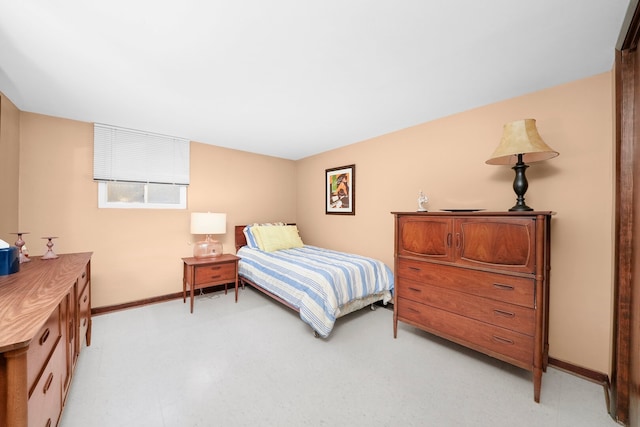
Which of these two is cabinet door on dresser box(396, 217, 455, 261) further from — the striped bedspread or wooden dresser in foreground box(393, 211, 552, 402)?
the striped bedspread

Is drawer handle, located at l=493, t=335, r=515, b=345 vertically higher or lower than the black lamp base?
lower

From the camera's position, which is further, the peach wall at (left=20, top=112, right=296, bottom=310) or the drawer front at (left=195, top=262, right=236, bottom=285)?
the drawer front at (left=195, top=262, right=236, bottom=285)

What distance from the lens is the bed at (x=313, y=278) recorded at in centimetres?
246

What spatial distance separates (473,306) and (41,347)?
2.62 meters

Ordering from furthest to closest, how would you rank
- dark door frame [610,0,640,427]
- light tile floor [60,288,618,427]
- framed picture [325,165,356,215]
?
framed picture [325,165,356,215]
light tile floor [60,288,618,427]
dark door frame [610,0,640,427]

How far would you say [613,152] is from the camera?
181cm

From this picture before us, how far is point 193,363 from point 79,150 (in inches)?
109

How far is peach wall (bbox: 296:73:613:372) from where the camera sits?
190 centimetres

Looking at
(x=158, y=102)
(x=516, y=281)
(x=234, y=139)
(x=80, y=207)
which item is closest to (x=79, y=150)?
(x=80, y=207)

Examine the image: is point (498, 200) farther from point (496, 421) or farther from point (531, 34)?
point (496, 421)

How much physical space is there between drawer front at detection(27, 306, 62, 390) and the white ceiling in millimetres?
1604

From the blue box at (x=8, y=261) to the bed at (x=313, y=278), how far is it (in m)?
2.06

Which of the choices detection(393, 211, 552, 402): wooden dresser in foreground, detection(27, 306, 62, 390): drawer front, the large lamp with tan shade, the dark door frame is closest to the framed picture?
detection(393, 211, 552, 402): wooden dresser in foreground

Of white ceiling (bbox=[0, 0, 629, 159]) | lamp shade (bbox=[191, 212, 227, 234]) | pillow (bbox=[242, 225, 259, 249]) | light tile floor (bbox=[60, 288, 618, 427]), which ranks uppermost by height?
white ceiling (bbox=[0, 0, 629, 159])
